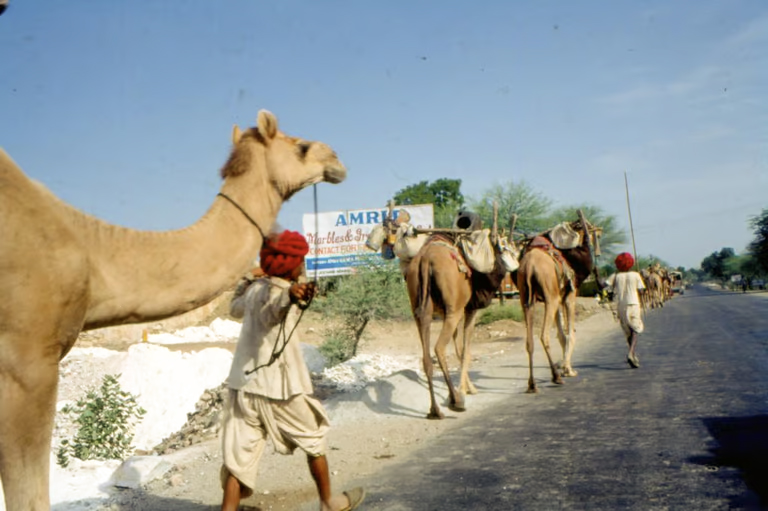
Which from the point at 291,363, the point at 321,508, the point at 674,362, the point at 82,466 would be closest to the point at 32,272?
the point at 291,363

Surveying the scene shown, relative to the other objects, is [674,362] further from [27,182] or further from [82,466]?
[27,182]

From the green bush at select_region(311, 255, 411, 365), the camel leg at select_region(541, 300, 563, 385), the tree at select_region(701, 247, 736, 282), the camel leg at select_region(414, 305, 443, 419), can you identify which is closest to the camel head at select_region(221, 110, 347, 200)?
the camel leg at select_region(414, 305, 443, 419)

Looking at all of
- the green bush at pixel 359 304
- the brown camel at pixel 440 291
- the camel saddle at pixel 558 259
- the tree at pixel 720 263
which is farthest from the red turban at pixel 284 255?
the tree at pixel 720 263

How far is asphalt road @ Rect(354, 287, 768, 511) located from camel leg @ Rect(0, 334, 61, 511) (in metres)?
3.07

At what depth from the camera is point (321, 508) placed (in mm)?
5375

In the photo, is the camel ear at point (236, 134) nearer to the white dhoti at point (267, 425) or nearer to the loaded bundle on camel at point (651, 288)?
the white dhoti at point (267, 425)

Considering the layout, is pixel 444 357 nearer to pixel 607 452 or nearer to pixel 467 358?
pixel 467 358

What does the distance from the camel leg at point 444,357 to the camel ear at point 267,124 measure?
235 inches

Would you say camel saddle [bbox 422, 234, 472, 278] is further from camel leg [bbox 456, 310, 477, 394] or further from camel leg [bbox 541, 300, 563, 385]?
camel leg [bbox 541, 300, 563, 385]

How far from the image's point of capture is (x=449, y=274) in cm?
1005

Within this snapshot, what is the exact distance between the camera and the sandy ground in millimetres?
6176

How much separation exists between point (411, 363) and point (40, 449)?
53.0ft

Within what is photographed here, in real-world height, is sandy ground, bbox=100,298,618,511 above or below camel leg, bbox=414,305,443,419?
below

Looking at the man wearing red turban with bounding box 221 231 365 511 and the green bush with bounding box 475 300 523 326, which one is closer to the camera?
the man wearing red turban with bounding box 221 231 365 511
